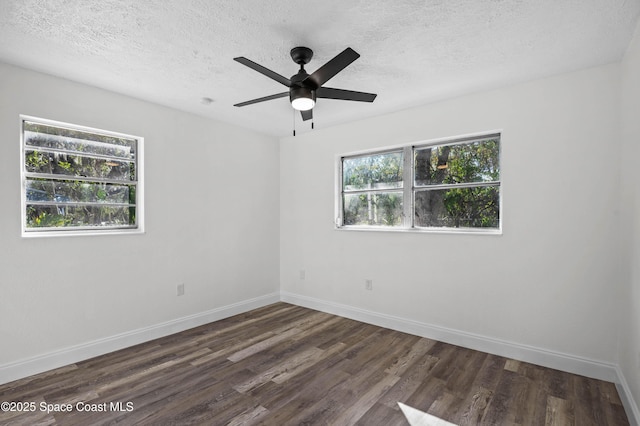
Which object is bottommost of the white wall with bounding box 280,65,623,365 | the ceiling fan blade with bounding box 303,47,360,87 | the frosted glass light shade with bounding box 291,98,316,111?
the white wall with bounding box 280,65,623,365

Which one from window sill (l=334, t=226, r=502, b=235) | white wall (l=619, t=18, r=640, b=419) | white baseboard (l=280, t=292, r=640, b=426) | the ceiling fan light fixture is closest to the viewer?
white wall (l=619, t=18, r=640, b=419)

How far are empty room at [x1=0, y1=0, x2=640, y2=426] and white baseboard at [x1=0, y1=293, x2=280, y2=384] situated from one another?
17 millimetres

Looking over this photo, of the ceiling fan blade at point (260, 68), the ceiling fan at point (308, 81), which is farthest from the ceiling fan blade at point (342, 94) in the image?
the ceiling fan blade at point (260, 68)

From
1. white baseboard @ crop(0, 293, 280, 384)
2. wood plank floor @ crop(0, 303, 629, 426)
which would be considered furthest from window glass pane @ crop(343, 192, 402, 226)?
white baseboard @ crop(0, 293, 280, 384)

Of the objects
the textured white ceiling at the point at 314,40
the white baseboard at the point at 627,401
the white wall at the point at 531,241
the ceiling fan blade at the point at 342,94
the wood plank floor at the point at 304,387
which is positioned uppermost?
the textured white ceiling at the point at 314,40

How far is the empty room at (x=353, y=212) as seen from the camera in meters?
2.10

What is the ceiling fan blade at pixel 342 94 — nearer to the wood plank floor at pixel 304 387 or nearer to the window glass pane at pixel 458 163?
the window glass pane at pixel 458 163

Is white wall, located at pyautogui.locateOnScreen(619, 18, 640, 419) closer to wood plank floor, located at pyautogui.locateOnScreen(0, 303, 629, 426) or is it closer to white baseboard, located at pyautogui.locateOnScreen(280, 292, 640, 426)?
white baseboard, located at pyautogui.locateOnScreen(280, 292, 640, 426)

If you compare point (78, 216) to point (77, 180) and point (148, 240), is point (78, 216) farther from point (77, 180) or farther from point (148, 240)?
point (148, 240)

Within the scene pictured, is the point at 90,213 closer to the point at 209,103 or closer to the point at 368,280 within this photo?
the point at 209,103

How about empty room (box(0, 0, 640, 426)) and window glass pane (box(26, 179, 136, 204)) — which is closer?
empty room (box(0, 0, 640, 426))

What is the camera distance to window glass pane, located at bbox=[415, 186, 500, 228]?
3.17 metres

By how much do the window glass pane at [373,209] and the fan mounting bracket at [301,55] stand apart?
6.76 feet

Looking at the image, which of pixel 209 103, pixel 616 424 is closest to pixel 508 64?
pixel 616 424
